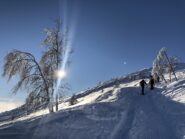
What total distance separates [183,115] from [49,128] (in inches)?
538

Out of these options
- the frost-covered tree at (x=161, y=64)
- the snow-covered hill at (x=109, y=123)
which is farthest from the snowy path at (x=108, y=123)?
the frost-covered tree at (x=161, y=64)

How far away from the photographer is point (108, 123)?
3628cm

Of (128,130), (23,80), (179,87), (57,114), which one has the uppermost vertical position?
(23,80)

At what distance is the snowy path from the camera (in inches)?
1353

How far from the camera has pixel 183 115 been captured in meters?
37.1

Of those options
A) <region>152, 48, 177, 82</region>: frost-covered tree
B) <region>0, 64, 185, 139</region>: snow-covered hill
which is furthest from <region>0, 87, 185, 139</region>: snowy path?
<region>152, 48, 177, 82</region>: frost-covered tree

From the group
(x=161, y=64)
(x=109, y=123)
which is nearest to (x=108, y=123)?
(x=109, y=123)

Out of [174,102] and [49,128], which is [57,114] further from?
[174,102]

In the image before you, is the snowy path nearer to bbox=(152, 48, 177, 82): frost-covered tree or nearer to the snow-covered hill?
the snow-covered hill

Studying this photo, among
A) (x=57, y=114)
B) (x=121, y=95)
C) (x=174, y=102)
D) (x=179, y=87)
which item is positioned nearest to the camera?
(x=57, y=114)

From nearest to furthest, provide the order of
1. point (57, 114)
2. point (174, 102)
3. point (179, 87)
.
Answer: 1. point (57, 114)
2. point (174, 102)
3. point (179, 87)

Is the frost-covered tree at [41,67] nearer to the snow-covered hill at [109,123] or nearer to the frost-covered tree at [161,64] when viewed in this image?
the snow-covered hill at [109,123]

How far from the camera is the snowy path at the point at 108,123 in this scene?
34.4m

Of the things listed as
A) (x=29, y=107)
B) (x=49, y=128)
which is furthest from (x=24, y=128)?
(x=29, y=107)
